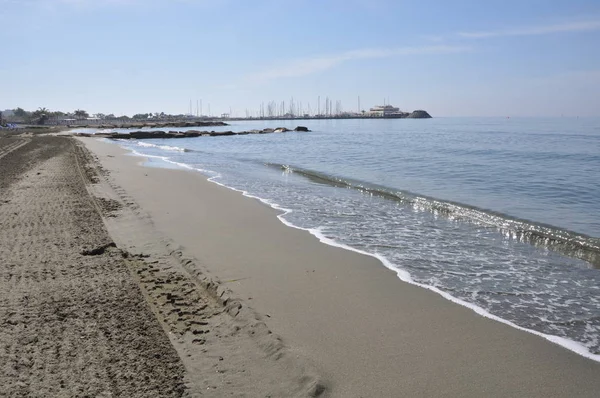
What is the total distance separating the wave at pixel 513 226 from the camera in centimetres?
912

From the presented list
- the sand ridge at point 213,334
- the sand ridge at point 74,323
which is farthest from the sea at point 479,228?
the sand ridge at point 74,323

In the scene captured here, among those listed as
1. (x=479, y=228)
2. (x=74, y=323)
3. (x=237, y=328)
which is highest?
(x=74, y=323)

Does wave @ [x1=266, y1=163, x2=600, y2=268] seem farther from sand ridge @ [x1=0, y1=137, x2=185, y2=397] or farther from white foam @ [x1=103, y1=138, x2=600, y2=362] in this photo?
sand ridge @ [x1=0, y1=137, x2=185, y2=397]

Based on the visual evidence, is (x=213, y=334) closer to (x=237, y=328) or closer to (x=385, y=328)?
(x=237, y=328)

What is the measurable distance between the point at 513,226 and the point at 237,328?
844 centimetres

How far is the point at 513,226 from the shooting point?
10961 millimetres

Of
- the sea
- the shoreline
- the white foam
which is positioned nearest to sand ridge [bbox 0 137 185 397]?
the shoreline

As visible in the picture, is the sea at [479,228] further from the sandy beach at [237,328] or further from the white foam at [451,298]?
the sandy beach at [237,328]

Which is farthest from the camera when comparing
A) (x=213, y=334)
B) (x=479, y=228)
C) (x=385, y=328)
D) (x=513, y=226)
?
(x=513, y=226)

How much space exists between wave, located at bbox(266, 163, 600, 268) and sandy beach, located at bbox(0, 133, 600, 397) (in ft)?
13.9

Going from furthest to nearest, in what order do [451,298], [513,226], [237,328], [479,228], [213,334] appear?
1. [513,226]
2. [479,228]
3. [451,298]
4. [237,328]
5. [213,334]

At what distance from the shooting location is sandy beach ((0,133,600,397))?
391 cm

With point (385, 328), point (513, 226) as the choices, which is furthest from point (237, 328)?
point (513, 226)

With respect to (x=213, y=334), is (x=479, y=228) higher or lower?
lower
